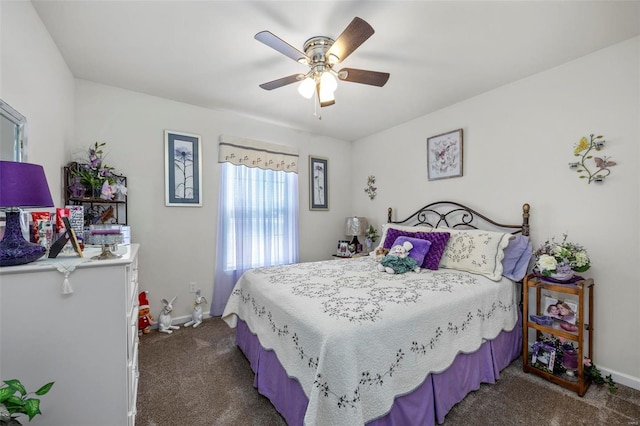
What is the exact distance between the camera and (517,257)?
2.33 meters

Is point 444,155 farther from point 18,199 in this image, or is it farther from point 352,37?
point 18,199

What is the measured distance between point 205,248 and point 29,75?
2.09 meters

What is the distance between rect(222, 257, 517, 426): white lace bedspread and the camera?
123 cm

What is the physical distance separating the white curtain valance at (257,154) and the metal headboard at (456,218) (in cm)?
179

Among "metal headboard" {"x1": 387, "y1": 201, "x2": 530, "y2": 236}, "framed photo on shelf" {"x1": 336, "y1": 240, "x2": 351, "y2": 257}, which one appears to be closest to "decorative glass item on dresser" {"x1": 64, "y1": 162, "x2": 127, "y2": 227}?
"framed photo on shelf" {"x1": 336, "y1": 240, "x2": 351, "y2": 257}

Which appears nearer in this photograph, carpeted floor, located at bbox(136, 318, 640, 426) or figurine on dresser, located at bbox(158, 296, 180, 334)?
carpeted floor, located at bbox(136, 318, 640, 426)

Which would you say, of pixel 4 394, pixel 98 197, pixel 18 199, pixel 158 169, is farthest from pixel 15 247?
pixel 158 169

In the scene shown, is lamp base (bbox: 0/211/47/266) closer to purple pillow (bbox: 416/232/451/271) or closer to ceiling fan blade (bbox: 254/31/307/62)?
ceiling fan blade (bbox: 254/31/307/62)

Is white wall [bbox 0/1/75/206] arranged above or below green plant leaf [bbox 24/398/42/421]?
above

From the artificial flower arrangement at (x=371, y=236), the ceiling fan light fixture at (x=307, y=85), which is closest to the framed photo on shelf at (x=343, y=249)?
the artificial flower arrangement at (x=371, y=236)

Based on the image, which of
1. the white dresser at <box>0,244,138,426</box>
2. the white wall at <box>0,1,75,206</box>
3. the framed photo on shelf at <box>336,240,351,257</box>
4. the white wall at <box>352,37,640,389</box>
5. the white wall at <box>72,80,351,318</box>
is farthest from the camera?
the framed photo on shelf at <box>336,240,351,257</box>

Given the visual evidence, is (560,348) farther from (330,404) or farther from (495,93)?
(495,93)

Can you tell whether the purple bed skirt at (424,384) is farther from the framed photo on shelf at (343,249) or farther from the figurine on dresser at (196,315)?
the framed photo on shelf at (343,249)

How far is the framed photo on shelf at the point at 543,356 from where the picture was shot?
2033 millimetres
